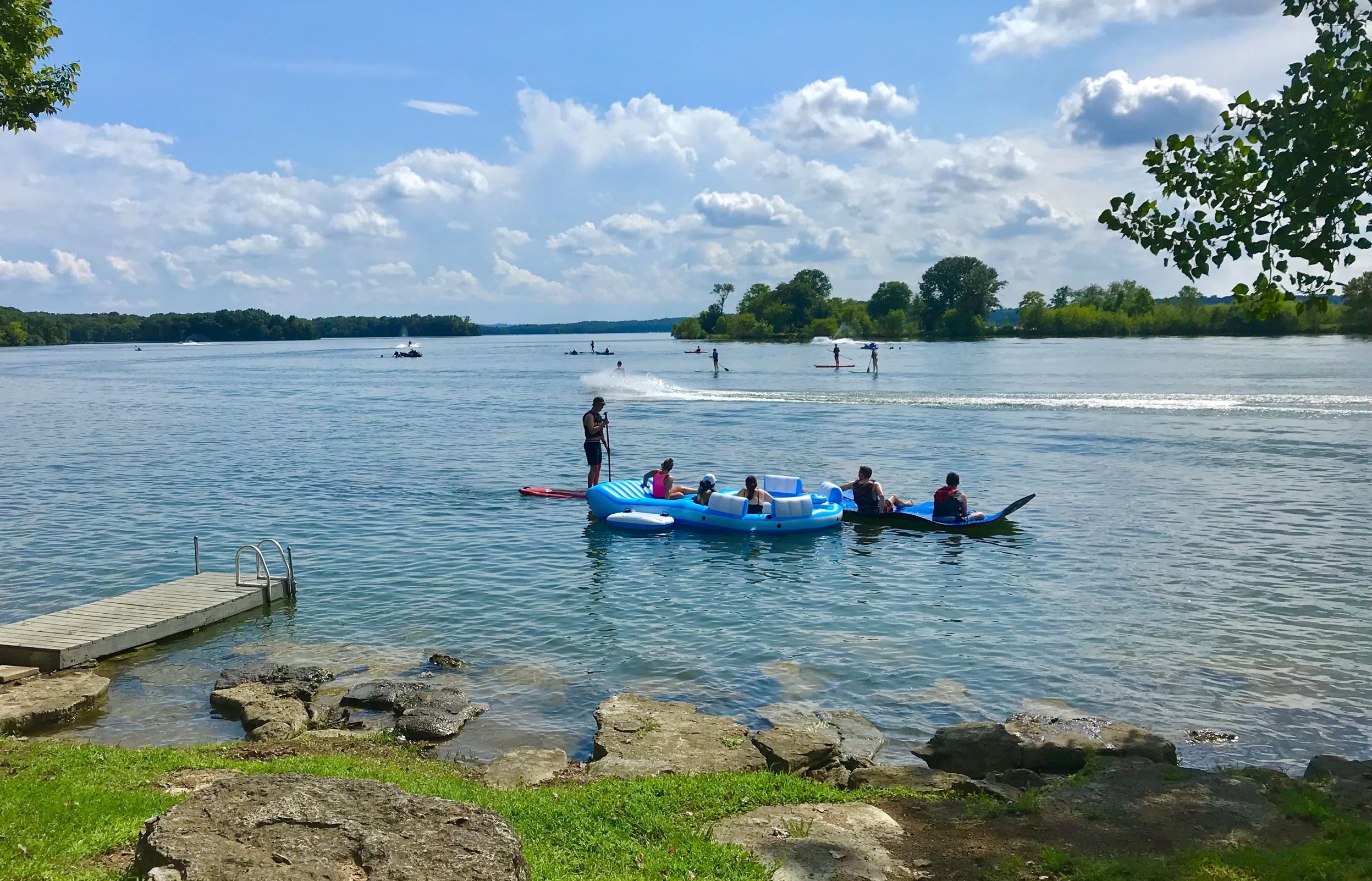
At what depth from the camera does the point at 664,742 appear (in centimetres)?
Answer: 1033

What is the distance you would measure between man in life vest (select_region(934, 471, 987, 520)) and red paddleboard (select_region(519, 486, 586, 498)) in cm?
922

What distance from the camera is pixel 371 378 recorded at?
9094cm

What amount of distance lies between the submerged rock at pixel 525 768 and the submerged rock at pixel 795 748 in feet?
6.48

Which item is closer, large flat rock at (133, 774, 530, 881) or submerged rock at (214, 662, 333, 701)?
large flat rock at (133, 774, 530, 881)

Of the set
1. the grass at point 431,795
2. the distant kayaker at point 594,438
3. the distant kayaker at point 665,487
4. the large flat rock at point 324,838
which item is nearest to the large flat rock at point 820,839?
the grass at point 431,795

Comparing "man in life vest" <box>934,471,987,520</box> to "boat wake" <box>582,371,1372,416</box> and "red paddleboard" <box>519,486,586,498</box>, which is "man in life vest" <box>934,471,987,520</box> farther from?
"boat wake" <box>582,371,1372,416</box>

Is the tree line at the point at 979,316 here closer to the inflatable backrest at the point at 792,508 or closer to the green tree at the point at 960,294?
the green tree at the point at 960,294

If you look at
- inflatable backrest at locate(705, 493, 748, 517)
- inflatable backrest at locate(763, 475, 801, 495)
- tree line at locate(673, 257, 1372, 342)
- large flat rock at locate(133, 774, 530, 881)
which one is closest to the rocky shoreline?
large flat rock at locate(133, 774, 530, 881)

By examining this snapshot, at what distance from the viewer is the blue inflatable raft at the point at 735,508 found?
21734mm

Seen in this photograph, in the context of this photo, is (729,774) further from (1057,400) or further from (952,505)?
(1057,400)

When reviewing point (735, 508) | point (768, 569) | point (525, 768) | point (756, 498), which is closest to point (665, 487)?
point (735, 508)

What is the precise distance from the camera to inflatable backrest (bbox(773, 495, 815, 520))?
21.7 m

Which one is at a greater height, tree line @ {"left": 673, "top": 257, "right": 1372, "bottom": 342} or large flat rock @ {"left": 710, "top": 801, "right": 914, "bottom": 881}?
tree line @ {"left": 673, "top": 257, "right": 1372, "bottom": 342}

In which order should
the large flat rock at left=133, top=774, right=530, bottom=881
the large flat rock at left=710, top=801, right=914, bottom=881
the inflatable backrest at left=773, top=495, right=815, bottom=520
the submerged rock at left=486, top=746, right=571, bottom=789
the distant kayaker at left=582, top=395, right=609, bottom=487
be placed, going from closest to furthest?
the large flat rock at left=133, top=774, right=530, bottom=881 → the large flat rock at left=710, top=801, right=914, bottom=881 → the submerged rock at left=486, top=746, right=571, bottom=789 → the inflatable backrest at left=773, top=495, right=815, bottom=520 → the distant kayaker at left=582, top=395, right=609, bottom=487
